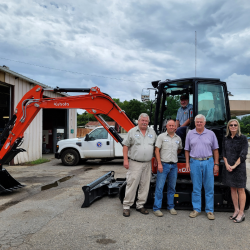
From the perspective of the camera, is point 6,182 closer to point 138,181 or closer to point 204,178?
point 138,181

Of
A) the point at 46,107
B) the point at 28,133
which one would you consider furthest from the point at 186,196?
the point at 28,133

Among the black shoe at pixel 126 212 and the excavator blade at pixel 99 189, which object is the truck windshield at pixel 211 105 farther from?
the excavator blade at pixel 99 189

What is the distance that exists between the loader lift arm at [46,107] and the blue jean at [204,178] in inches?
85.8

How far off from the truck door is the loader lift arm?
5882 mm

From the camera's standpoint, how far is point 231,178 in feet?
14.8

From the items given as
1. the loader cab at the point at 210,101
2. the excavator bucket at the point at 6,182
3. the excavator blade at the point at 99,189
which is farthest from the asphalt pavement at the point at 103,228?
the loader cab at the point at 210,101

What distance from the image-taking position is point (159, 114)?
5680 mm

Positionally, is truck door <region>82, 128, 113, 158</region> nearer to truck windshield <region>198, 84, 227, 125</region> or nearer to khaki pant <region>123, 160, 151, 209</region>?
khaki pant <region>123, 160, 151, 209</region>

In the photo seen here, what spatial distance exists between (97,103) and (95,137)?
21.2ft

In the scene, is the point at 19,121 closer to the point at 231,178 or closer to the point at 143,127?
the point at 143,127

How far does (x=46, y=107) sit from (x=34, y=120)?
8.32 meters

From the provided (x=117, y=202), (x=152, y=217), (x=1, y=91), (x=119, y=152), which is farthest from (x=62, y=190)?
(x=1, y=91)

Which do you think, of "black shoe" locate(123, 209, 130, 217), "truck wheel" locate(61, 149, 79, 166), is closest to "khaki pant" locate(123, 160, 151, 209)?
"black shoe" locate(123, 209, 130, 217)

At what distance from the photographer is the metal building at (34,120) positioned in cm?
1243
